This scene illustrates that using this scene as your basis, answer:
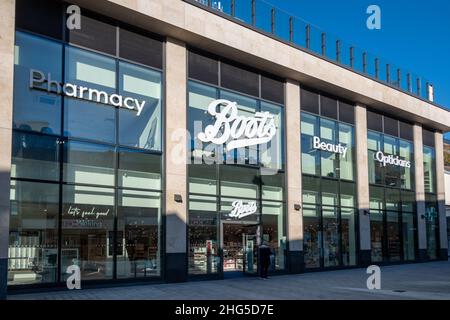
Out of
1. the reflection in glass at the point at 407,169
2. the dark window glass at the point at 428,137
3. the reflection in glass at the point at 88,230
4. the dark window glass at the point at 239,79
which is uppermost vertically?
the dark window glass at the point at 239,79

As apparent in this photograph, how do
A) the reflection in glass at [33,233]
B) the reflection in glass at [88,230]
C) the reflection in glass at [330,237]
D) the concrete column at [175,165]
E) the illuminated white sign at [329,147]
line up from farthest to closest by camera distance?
the reflection in glass at [330,237], the illuminated white sign at [329,147], the concrete column at [175,165], the reflection in glass at [88,230], the reflection in glass at [33,233]

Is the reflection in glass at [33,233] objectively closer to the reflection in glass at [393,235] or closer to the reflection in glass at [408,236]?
the reflection in glass at [393,235]

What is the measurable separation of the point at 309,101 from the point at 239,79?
15.6ft

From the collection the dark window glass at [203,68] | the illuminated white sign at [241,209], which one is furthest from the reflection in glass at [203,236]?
the dark window glass at [203,68]

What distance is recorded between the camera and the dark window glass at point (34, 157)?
15.8 m

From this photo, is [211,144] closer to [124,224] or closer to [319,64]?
[124,224]

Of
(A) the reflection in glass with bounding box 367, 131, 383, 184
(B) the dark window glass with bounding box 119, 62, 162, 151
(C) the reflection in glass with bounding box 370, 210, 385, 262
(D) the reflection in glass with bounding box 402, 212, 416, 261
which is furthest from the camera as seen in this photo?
(D) the reflection in glass with bounding box 402, 212, 416, 261

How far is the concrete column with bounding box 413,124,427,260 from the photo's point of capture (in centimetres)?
3234

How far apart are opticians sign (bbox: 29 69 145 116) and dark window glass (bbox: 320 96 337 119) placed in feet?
35.3

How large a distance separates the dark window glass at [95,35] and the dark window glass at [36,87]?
79 cm

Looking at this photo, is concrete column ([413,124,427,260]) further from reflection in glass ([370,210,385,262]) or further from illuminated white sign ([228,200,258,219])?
illuminated white sign ([228,200,258,219])

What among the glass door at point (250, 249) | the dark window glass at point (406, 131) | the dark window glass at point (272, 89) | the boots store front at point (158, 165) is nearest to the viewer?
the boots store front at point (158, 165)

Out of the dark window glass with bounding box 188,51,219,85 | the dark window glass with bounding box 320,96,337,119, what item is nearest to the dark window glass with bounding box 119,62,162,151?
the dark window glass with bounding box 188,51,219,85
